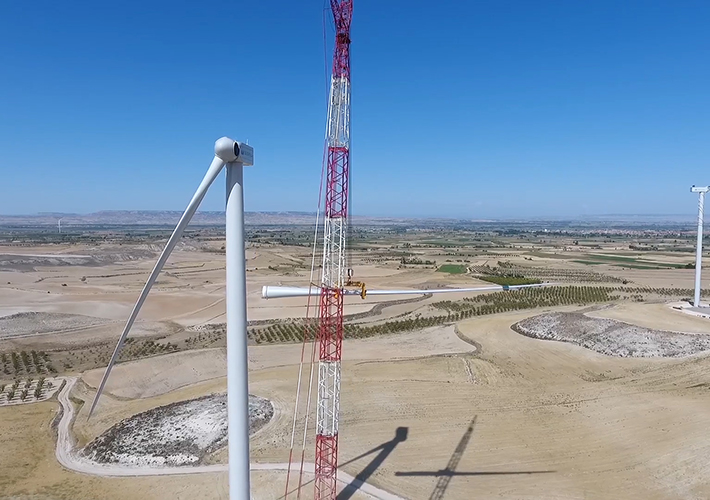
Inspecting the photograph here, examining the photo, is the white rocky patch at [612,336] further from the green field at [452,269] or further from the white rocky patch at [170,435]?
the green field at [452,269]

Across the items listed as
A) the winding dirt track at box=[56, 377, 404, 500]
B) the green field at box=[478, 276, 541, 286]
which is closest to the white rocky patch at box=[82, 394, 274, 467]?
the winding dirt track at box=[56, 377, 404, 500]

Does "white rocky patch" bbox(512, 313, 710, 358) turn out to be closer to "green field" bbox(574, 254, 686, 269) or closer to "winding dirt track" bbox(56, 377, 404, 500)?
"winding dirt track" bbox(56, 377, 404, 500)

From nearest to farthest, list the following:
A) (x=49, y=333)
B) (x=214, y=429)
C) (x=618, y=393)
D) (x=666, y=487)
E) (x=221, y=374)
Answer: (x=666, y=487) < (x=214, y=429) < (x=618, y=393) < (x=221, y=374) < (x=49, y=333)

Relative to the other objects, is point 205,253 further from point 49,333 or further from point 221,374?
point 221,374

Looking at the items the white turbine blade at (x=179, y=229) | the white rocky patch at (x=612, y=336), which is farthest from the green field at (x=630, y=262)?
the white turbine blade at (x=179, y=229)

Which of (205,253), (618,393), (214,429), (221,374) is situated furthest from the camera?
(205,253)

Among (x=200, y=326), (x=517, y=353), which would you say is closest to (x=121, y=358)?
(x=200, y=326)
